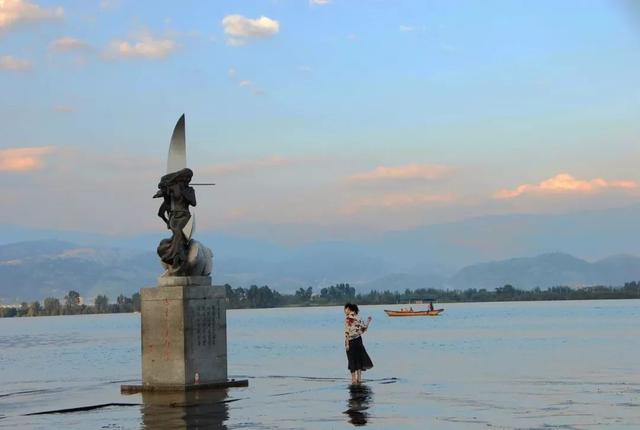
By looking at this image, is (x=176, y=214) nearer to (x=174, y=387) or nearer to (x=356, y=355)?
(x=174, y=387)

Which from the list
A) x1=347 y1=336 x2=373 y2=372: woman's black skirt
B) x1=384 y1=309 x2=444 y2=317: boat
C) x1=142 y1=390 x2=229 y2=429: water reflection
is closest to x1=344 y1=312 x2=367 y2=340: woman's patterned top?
x1=347 y1=336 x2=373 y2=372: woman's black skirt

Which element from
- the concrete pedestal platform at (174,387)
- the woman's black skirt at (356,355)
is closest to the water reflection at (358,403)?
the woman's black skirt at (356,355)

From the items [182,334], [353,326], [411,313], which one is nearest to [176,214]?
[182,334]

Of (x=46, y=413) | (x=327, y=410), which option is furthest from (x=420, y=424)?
(x=46, y=413)

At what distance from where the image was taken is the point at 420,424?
59.0 ft

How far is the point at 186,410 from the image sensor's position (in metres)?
20.0

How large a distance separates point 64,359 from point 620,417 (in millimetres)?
42054

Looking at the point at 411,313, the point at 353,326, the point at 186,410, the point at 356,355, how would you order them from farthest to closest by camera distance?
the point at 411,313 → the point at 356,355 → the point at 353,326 → the point at 186,410

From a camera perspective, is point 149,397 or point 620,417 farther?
point 149,397

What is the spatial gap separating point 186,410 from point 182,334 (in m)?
3.76

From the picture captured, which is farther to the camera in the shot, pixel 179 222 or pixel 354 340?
pixel 354 340

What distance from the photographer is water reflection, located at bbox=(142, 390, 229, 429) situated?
59.2 feet

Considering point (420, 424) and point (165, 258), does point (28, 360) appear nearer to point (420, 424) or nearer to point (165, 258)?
point (165, 258)

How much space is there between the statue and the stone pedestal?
415mm
